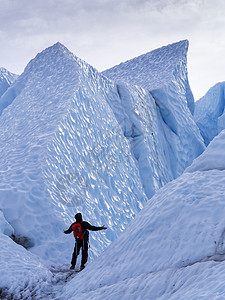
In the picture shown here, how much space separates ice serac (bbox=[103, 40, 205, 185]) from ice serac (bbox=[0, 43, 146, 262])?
2.23m

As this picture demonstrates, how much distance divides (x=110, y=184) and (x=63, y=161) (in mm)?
1832

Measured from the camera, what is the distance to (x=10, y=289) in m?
4.43

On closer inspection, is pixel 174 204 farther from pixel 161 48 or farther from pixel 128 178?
pixel 161 48

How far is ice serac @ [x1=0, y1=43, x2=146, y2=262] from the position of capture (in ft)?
22.8

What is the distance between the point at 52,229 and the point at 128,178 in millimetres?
4339

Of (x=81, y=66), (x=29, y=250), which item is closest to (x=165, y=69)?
Answer: (x=81, y=66)

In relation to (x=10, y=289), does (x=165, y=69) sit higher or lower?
higher

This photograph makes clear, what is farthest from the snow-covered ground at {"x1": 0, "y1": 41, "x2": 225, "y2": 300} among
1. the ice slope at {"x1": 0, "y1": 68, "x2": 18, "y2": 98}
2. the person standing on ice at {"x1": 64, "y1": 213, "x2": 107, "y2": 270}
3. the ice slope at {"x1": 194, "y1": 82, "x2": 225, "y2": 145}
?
the ice slope at {"x1": 194, "y1": 82, "x2": 225, "y2": 145}

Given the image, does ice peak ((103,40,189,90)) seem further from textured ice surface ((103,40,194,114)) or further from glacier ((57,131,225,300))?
glacier ((57,131,225,300))

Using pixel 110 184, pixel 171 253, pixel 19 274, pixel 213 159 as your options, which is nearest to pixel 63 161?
pixel 110 184

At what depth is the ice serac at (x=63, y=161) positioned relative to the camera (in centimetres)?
694

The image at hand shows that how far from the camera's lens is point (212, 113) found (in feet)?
81.9

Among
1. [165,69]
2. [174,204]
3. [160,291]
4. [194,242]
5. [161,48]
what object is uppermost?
A: [161,48]

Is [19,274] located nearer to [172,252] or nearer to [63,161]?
[172,252]
